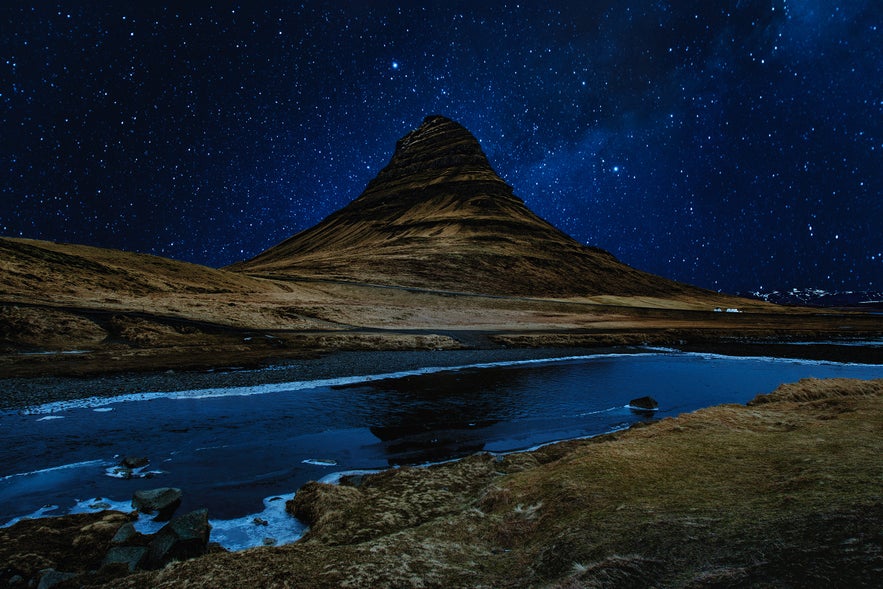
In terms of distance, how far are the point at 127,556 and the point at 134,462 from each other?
7689 mm

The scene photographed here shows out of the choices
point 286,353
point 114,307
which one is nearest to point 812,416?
point 286,353

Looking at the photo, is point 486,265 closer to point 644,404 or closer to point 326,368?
point 326,368

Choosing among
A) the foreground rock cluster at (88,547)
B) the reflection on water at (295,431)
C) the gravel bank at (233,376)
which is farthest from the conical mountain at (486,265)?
the foreground rock cluster at (88,547)

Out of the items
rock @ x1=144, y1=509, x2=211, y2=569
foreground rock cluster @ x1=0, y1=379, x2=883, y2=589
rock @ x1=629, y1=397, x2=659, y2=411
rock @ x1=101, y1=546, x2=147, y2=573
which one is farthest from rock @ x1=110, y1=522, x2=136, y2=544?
rock @ x1=629, y1=397, x2=659, y2=411

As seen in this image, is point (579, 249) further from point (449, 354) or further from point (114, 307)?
point (114, 307)

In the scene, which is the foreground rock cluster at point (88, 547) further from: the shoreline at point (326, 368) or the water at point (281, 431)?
the shoreline at point (326, 368)

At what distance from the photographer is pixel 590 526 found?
19.3ft

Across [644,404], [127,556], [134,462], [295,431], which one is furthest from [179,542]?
[644,404]

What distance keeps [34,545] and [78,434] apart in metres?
10.7

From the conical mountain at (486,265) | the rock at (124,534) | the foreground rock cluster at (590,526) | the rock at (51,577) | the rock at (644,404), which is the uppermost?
the conical mountain at (486,265)

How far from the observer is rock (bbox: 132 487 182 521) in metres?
10.3

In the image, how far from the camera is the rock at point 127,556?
23.9ft

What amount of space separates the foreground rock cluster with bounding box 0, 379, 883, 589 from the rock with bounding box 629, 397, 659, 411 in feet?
38.8

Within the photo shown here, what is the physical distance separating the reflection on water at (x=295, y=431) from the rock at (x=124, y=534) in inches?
81.1
